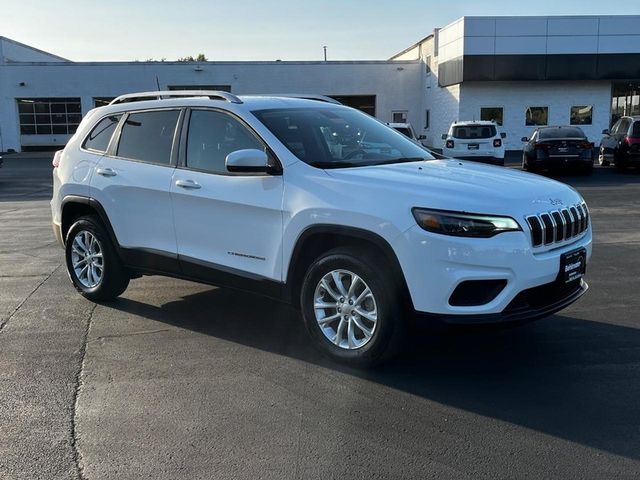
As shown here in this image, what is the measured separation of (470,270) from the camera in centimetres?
394

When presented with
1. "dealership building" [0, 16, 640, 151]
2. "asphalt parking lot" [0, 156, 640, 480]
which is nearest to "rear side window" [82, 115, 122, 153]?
"asphalt parking lot" [0, 156, 640, 480]

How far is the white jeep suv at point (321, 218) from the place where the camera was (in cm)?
401

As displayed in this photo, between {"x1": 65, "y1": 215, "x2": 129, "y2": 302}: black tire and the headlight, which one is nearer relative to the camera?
the headlight

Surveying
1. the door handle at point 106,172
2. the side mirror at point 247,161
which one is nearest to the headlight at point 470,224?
the side mirror at point 247,161

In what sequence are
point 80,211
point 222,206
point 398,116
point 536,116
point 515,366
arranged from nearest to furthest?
point 515,366, point 222,206, point 80,211, point 536,116, point 398,116

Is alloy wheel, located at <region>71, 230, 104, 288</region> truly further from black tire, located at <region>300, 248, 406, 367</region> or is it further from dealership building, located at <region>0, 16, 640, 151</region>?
dealership building, located at <region>0, 16, 640, 151</region>

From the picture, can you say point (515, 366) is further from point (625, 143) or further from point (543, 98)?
point (543, 98)

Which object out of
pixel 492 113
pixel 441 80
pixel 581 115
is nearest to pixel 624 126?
pixel 492 113

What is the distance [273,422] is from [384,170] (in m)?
1.93

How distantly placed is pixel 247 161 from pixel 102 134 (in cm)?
236

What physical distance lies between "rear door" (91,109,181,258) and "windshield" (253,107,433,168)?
1021 millimetres

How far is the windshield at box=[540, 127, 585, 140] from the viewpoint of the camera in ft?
63.9

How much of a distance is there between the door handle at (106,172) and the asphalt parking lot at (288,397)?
4.24ft

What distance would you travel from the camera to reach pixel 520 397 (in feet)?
13.3
